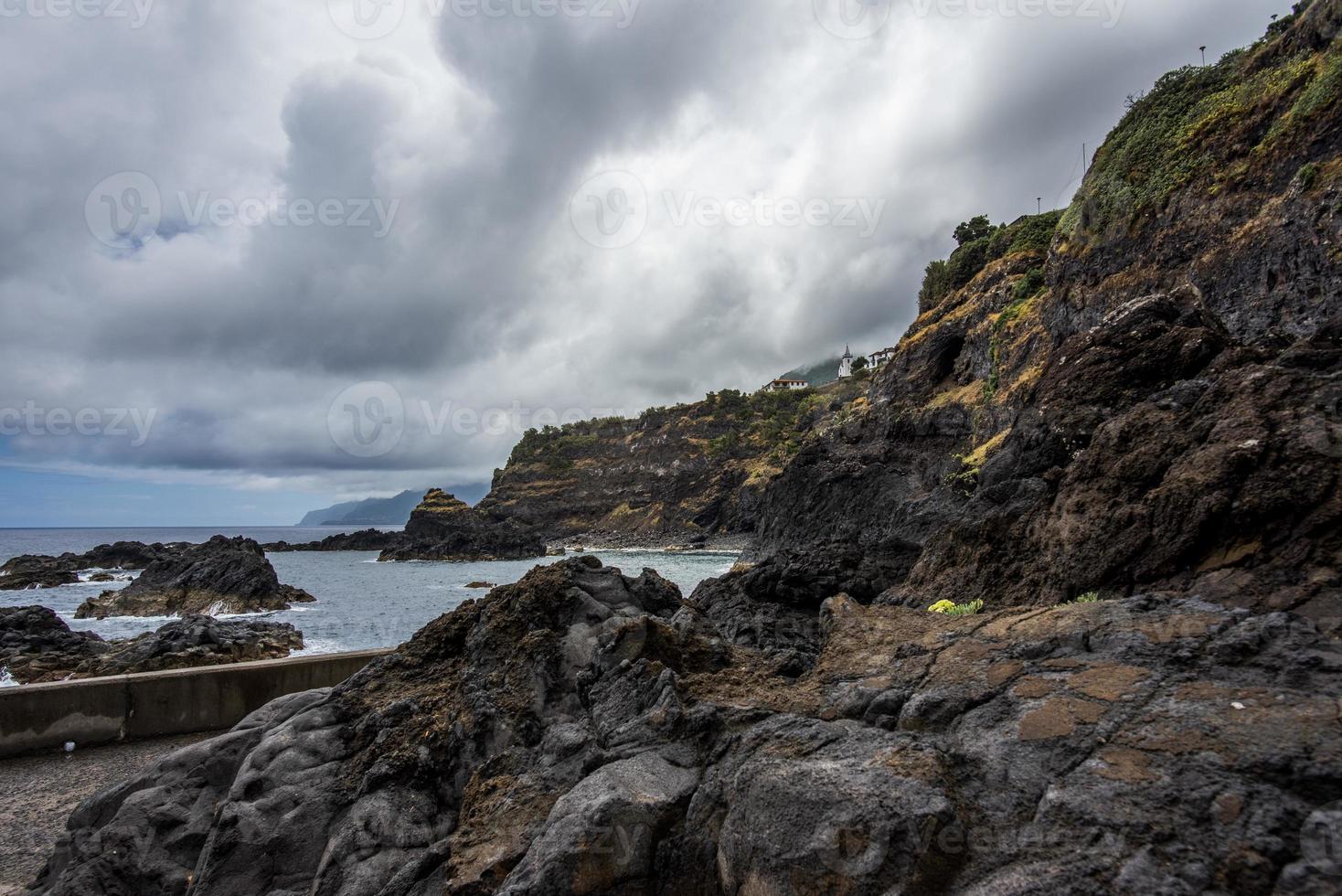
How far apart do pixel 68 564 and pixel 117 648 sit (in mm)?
67134

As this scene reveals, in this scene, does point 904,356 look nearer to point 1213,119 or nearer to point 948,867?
point 1213,119

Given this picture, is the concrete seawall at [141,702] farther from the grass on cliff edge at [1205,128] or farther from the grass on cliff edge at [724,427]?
the grass on cliff edge at [724,427]

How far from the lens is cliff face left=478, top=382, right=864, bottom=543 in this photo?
359 ft

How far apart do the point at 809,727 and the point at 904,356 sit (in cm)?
5245

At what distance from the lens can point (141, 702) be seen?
725 cm

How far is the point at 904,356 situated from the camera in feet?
169

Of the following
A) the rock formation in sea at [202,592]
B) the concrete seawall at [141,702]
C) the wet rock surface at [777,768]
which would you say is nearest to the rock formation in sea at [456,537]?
the rock formation in sea at [202,592]

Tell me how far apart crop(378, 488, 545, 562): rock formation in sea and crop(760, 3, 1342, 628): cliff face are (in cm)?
5564

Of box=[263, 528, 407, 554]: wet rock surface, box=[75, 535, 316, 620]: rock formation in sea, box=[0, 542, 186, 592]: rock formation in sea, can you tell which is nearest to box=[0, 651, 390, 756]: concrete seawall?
box=[75, 535, 316, 620]: rock formation in sea

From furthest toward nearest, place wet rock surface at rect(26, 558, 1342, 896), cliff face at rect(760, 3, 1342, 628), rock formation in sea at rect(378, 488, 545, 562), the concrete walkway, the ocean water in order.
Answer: rock formation in sea at rect(378, 488, 545, 562) → the ocean water → cliff face at rect(760, 3, 1342, 628) → the concrete walkway → wet rock surface at rect(26, 558, 1342, 896)

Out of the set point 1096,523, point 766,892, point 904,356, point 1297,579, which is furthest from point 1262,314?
point 904,356

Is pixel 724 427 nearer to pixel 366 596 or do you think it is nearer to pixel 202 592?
pixel 366 596

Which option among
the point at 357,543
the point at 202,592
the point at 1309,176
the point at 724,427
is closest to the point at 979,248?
the point at 1309,176

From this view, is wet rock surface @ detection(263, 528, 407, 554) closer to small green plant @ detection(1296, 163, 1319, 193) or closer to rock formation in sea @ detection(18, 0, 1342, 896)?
rock formation in sea @ detection(18, 0, 1342, 896)
